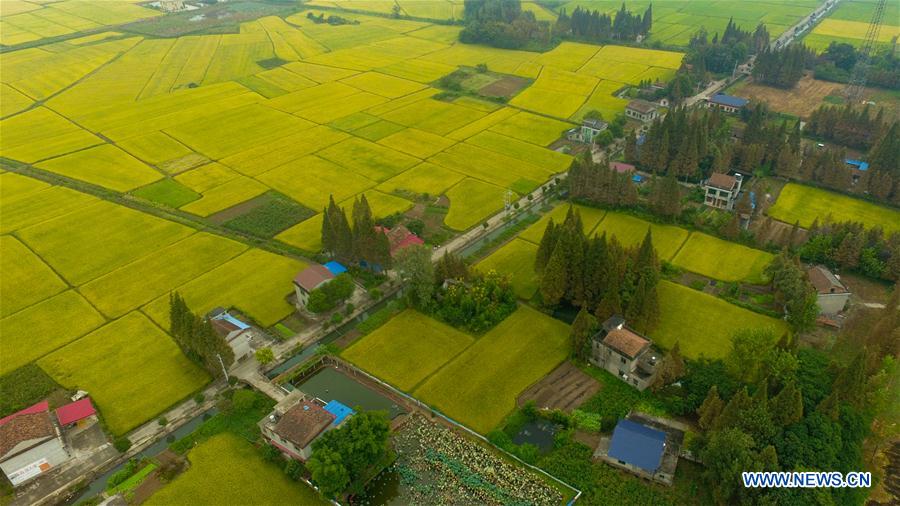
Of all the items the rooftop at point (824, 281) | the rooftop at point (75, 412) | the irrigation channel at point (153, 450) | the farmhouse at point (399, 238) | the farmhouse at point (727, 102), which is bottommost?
the irrigation channel at point (153, 450)

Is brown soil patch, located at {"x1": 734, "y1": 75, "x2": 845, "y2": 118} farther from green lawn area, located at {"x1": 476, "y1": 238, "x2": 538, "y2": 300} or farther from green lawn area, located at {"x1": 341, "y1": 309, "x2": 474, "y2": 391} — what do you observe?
green lawn area, located at {"x1": 341, "y1": 309, "x2": 474, "y2": 391}

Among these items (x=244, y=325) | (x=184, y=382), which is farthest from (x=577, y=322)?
(x=184, y=382)

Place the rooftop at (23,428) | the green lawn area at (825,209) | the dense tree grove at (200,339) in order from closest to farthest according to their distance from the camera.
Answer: the rooftop at (23,428), the dense tree grove at (200,339), the green lawn area at (825,209)

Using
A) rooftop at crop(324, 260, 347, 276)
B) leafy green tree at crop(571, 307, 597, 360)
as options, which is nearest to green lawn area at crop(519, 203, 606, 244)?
leafy green tree at crop(571, 307, 597, 360)

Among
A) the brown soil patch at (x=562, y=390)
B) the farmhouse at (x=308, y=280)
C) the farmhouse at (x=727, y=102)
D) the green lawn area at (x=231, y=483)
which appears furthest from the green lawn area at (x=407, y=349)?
the farmhouse at (x=727, y=102)

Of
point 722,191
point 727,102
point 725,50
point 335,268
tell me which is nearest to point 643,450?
point 335,268

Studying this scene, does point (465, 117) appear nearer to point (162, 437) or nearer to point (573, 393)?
point (573, 393)

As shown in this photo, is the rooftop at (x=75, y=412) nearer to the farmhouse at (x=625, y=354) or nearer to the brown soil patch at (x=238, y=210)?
the brown soil patch at (x=238, y=210)
